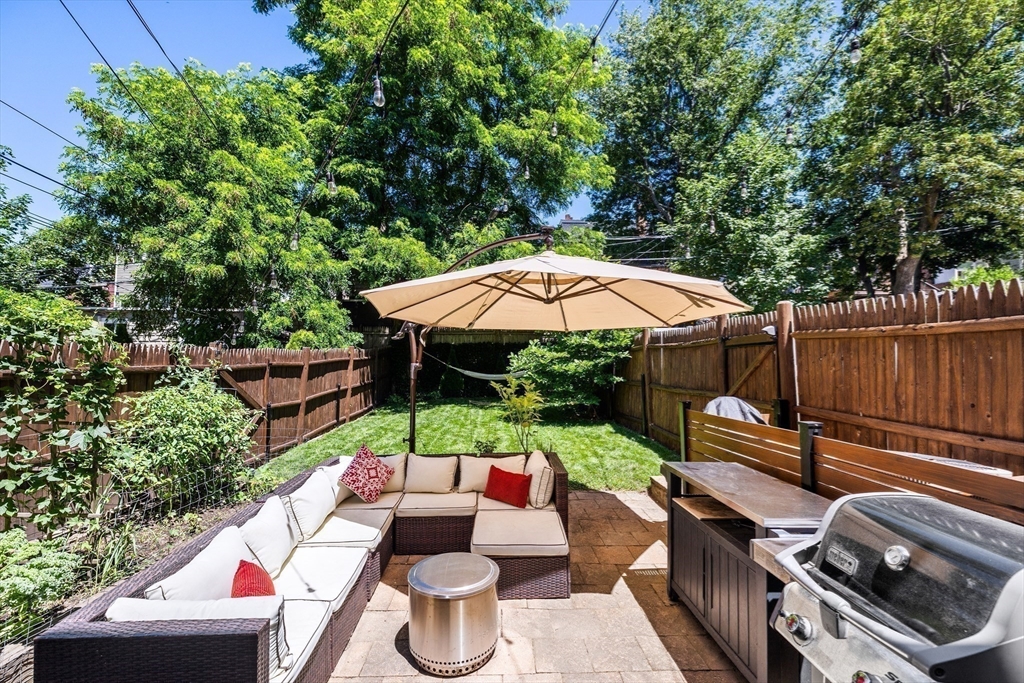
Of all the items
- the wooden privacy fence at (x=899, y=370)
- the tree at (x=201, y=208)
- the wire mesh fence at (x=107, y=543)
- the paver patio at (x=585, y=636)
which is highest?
the tree at (x=201, y=208)

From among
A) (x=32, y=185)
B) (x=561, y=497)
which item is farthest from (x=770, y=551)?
(x=32, y=185)

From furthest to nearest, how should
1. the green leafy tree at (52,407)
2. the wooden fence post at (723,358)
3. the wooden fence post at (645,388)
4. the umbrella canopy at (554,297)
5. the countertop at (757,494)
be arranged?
the wooden fence post at (645,388) → the wooden fence post at (723,358) → the umbrella canopy at (554,297) → the green leafy tree at (52,407) → the countertop at (757,494)

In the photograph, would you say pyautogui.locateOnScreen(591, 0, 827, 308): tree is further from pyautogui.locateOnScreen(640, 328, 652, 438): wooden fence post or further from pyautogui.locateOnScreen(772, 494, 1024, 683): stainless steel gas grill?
pyautogui.locateOnScreen(772, 494, 1024, 683): stainless steel gas grill

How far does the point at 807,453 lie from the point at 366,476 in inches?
131

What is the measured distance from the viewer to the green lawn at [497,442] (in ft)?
19.6

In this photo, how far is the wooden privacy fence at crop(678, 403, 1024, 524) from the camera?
1.61 meters

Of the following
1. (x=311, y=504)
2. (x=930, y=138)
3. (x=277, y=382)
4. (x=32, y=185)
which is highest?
(x=930, y=138)

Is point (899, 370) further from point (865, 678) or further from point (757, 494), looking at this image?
point (865, 678)

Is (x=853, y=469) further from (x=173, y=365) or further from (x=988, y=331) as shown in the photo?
(x=173, y=365)

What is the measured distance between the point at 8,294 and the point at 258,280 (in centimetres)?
321

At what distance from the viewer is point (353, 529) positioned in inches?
131

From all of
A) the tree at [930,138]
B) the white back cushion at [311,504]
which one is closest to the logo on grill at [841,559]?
the white back cushion at [311,504]

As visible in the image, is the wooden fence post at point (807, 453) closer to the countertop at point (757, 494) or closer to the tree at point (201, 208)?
the countertop at point (757, 494)

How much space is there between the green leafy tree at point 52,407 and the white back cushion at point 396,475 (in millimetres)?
2067
